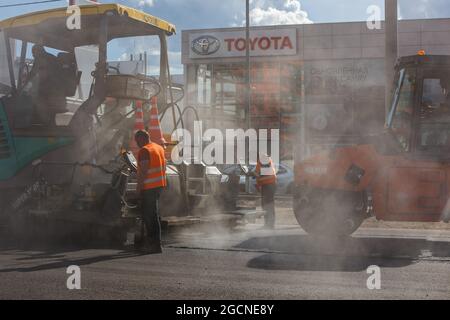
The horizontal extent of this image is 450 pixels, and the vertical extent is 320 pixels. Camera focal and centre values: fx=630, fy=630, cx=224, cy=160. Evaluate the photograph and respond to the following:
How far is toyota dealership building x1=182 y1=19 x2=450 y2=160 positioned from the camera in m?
19.3

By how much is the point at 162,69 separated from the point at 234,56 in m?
15.6

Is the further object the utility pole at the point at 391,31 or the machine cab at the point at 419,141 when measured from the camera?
the utility pole at the point at 391,31

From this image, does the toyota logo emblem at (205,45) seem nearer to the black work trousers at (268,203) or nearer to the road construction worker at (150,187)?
the black work trousers at (268,203)

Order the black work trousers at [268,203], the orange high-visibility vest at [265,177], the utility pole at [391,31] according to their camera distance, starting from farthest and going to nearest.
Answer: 1. the utility pole at [391,31]
2. the orange high-visibility vest at [265,177]
3. the black work trousers at [268,203]

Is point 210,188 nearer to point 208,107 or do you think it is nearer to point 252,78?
point 208,107

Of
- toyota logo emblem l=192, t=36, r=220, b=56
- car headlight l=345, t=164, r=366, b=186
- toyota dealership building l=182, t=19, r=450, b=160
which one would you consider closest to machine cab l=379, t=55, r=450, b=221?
car headlight l=345, t=164, r=366, b=186

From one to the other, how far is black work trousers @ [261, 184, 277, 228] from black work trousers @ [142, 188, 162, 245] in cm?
356

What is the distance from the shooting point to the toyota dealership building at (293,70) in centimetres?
1930

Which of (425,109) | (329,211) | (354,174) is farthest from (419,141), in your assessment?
(329,211)

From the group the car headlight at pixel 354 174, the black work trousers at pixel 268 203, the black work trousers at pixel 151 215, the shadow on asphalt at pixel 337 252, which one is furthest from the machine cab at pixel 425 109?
the black work trousers at pixel 151 215

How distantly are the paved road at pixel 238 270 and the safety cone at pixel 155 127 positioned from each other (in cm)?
141

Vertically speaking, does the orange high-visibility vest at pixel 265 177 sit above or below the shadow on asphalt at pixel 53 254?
above

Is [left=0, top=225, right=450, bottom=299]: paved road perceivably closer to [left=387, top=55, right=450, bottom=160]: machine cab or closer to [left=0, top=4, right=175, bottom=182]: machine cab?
[left=387, top=55, right=450, bottom=160]: machine cab
